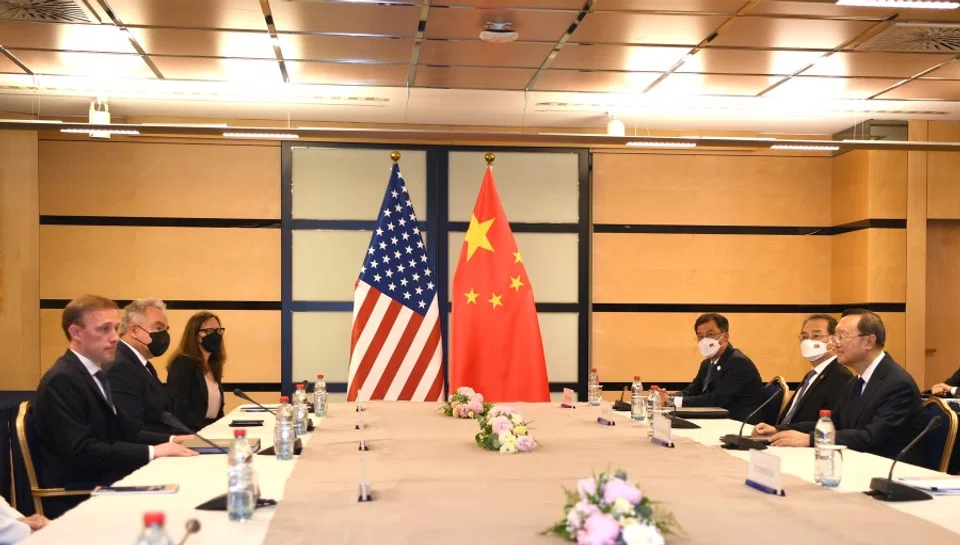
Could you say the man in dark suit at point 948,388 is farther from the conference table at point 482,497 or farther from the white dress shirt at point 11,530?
the white dress shirt at point 11,530

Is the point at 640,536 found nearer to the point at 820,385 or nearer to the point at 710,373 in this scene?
the point at 820,385

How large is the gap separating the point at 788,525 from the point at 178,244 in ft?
23.9

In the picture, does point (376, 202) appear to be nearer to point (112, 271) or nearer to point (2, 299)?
point (112, 271)

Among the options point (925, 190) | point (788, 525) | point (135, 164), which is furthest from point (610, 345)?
point (788, 525)

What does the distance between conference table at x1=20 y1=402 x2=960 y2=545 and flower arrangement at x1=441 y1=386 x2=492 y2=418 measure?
0.56m

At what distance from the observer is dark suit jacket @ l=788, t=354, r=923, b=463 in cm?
392

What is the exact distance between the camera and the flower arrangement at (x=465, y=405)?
4672 mm

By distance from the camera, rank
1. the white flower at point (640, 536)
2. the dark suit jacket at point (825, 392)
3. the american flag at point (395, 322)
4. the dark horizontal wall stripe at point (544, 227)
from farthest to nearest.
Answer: the dark horizontal wall stripe at point (544, 227) → the american flag at point (395, 322) → the dark suit jacket at point (825, 392) → the white flower at point (640, 536)

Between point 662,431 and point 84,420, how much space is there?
7.65 ft

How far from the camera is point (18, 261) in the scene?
8.29m

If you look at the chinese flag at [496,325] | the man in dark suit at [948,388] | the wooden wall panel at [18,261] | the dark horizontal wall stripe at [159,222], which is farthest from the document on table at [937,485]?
the wooden wall panel at [18,261]

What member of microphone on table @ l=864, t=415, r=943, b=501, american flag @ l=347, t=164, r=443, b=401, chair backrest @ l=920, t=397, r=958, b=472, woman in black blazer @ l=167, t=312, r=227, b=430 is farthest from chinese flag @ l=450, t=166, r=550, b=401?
microphone on table @ l=864, t=415, r=943, b=501

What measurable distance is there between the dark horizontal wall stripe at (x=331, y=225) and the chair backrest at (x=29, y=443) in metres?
5.19

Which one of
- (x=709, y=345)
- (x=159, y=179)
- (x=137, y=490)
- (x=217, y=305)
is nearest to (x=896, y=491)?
(x=137, y=490)
